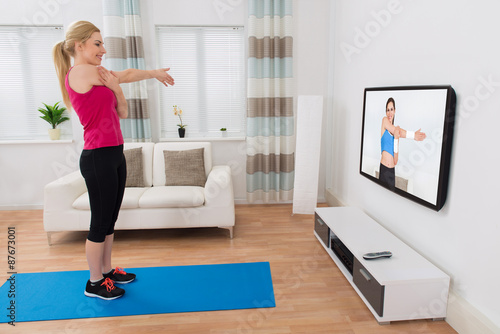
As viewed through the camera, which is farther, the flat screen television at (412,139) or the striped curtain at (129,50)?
the striped curtain at (129,50)

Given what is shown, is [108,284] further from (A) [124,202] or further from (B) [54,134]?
(B) [54,134]

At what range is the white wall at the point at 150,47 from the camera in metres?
3.86

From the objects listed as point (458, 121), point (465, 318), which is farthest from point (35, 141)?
point (465, 318)

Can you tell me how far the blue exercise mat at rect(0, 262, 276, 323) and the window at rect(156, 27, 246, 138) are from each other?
207 centimetres

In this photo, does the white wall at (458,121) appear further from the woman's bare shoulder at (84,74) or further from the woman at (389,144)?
the woman's bare shoulder at (84,74)

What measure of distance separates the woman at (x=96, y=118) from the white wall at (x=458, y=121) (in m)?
1.72

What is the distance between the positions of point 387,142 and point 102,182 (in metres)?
1.95

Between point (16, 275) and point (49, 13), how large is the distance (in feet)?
9.48

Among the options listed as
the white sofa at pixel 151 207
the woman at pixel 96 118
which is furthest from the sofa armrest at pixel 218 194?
the woman at pixel 96 118

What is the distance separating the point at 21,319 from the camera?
199cm

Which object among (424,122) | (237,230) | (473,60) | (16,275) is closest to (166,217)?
(237,230)

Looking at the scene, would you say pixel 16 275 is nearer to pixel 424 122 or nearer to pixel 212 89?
pixel 212 89

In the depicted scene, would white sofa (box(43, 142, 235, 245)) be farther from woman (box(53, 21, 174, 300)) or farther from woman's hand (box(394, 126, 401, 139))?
woman's hand (box(394, 126, 401, 139))

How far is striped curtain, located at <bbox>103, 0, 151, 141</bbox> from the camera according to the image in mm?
3775
